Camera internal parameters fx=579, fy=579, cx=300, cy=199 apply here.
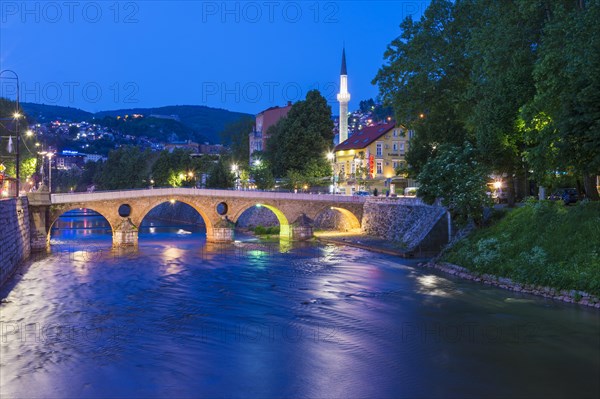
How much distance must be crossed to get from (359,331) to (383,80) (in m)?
25.0

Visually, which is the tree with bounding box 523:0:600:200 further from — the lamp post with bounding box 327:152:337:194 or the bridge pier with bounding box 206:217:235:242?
the lamp post with bounding box 327:152:337:194

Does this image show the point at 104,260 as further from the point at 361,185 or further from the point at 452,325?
the point at 361,185

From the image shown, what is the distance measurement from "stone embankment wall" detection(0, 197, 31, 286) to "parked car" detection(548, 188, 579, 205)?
→ 29993 millimetres

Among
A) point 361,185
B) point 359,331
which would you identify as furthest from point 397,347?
point 361,185

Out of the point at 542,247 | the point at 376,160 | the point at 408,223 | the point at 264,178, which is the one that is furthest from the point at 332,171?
the point at 542,247

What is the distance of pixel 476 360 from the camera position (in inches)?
704

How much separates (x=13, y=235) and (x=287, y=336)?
20831mm

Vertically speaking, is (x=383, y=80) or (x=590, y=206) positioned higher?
(x=383, y=80)

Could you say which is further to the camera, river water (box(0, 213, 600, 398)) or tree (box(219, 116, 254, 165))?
tree (box(219, 116, 254, 165))

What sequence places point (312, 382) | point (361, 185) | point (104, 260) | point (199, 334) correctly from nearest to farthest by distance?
point (312, 382) → point (199, 334) → point (104, 260) → point (361, 185)

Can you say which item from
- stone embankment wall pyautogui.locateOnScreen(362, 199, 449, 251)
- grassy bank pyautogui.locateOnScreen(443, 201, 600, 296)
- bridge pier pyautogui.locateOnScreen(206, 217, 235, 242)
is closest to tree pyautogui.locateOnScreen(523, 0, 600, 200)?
grassy bank pyautogui.locateOnScreen(443, 201, 600, 296)

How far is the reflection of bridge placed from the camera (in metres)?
48.2

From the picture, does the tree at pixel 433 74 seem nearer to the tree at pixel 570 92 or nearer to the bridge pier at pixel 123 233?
the tree at pixel 570 92

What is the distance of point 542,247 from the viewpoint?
27312 millimetres
